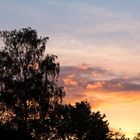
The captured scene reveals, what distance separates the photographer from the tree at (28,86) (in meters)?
63.5

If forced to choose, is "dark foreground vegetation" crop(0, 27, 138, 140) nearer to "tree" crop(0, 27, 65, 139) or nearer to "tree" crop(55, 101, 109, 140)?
"tree" crop(0, 27, 65, 139)

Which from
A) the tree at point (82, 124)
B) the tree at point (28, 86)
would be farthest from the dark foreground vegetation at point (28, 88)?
the tree at point (82, 124)

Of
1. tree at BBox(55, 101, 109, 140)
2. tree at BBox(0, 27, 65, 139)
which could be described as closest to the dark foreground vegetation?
tree at BBox(0, 27, 65, 139)

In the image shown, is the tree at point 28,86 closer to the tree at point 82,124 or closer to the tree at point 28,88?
the tree at point 28,88

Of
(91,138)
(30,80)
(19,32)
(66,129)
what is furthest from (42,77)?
(91,138)

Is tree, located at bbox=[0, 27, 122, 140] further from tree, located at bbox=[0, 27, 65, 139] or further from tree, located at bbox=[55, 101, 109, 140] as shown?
tree, located at bbox=[55, 101, 109, 140]

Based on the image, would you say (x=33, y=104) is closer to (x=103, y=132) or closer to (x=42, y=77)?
(x=42, y=77)

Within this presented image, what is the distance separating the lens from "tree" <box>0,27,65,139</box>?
63.5 meters

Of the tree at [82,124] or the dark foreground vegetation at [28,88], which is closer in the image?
the dark foreground vegetation at [28,88]

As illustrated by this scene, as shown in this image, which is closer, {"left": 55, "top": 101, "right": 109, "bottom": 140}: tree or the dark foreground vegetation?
the dark foreground vegetation

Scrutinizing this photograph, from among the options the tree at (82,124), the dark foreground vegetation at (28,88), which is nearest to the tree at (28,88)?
the dark foreground vegetation at (28,88)

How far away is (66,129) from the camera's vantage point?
3757 inches

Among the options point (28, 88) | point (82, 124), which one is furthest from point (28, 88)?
point (82, 124)

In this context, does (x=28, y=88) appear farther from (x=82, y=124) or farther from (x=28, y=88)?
(x=82, y=124)
